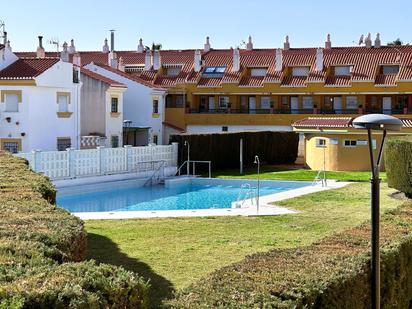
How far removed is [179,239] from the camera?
51.2 ft

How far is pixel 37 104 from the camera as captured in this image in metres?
36.5

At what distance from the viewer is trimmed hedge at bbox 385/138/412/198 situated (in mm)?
23156

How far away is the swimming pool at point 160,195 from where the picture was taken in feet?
83.2

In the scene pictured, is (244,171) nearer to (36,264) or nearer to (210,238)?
(210,238)

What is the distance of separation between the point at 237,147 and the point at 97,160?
1073cm

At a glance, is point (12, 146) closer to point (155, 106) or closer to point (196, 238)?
point (155, 106)

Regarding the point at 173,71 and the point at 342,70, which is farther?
the point at 173,71

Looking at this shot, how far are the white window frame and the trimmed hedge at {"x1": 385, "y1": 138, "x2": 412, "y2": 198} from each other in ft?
65.3

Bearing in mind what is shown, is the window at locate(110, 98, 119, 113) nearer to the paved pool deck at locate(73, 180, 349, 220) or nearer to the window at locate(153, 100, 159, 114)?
the window at locate(153, 100, 159, 114)

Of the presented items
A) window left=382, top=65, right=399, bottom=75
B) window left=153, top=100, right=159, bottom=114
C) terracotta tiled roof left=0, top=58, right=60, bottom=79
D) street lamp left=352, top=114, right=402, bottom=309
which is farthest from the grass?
street lamp left=352, top=114, right=402, bottom=309

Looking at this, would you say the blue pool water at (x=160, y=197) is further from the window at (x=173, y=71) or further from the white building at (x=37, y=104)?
the window at (x=173, y=71)

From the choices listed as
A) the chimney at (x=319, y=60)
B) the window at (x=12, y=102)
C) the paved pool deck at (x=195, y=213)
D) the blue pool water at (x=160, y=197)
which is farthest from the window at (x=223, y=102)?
the paved pool deck at (x=195, y=213)

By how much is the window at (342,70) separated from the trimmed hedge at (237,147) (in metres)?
11.0

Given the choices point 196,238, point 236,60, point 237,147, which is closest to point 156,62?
point 236,60
